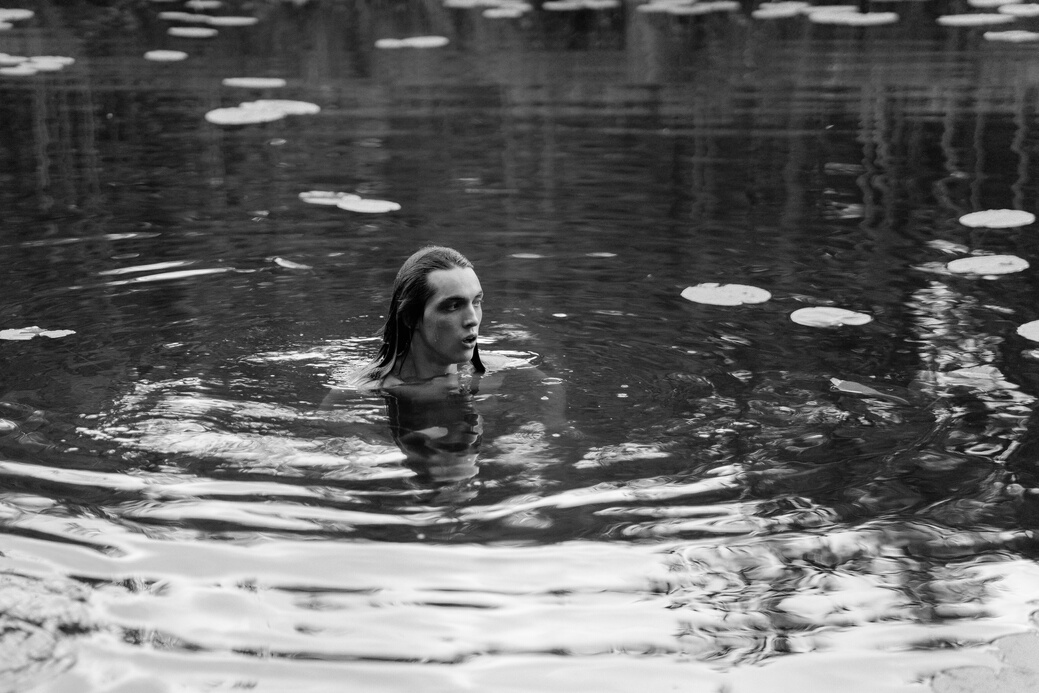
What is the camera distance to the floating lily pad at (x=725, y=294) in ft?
18.8

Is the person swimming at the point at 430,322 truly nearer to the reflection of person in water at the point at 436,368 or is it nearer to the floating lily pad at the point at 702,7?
the reflection of person in water at the point at 436,368

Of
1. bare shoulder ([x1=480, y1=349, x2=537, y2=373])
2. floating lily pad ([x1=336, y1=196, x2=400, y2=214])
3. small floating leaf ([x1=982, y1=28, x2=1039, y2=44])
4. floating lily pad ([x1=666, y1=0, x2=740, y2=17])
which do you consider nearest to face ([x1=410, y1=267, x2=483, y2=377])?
bare shoulder ([x1=480, y1=349, x2=537, y2=373])

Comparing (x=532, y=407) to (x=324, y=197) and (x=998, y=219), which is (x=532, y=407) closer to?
(x=324, y=197)

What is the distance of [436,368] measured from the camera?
4867mm

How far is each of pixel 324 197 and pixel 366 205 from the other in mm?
341

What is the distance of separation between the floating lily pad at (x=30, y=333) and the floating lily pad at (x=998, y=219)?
4.46 meters

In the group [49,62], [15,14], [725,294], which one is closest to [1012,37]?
[725,294]

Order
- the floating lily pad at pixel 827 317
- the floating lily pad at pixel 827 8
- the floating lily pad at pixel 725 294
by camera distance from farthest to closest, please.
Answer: the floating lily pad at pixel 827 8, the floating lily pad at pixel 725 294, the floating lily pad at pixel 827 317

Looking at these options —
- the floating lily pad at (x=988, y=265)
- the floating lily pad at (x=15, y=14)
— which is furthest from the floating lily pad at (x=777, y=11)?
the floating lily pad at (x=988, y=265)

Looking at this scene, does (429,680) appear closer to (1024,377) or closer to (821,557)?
(821,557)

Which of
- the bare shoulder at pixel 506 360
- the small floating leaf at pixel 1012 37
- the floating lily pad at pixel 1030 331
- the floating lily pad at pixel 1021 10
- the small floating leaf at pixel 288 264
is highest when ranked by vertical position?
the floating lily pad at pixel 1021 10

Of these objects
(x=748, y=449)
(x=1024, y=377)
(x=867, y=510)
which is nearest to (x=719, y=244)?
(x=1024, y=377)

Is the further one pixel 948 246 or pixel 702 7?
pixel 702 7

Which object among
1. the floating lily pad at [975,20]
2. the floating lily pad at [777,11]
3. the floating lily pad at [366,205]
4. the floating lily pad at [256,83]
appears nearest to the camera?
the floating lily pad at [366,205]
